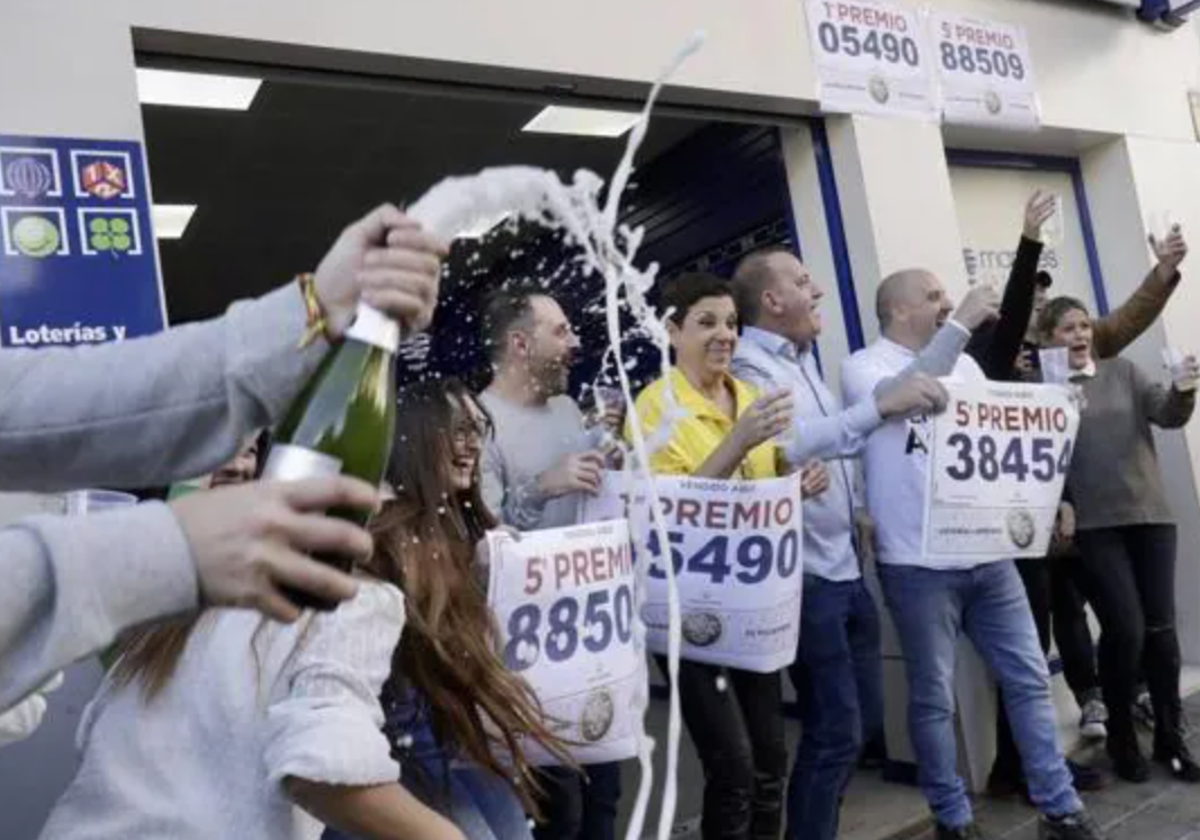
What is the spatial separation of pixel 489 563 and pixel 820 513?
61.0 inches

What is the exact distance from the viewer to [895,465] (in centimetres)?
402

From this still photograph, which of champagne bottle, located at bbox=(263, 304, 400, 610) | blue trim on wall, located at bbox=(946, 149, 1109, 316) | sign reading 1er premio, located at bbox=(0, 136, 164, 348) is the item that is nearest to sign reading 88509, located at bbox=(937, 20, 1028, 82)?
blue trim on wall, located at bbox=(946, 149, 1109, 316)

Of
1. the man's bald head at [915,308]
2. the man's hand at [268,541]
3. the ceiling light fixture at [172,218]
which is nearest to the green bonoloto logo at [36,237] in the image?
the man's hand at [268,541]

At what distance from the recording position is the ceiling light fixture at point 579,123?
6.28m

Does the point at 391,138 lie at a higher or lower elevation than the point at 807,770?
higher

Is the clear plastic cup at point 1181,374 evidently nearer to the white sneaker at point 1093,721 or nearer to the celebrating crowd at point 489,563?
the celebrating crowd at point 489,563

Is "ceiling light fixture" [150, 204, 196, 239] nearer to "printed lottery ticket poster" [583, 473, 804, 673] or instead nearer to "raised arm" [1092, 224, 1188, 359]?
"printed lottery ticket poster" [583, 473, 804, 673]

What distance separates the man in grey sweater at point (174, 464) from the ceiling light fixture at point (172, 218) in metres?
6.24

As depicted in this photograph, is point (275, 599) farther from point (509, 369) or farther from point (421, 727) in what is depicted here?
point (509, 369)

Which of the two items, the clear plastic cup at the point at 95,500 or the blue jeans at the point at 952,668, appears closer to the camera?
the clear plastic cup at the point at 95,500

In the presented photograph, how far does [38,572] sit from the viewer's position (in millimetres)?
879

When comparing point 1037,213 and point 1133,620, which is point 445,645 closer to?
point 1037,213

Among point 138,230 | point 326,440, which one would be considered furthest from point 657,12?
point 326,440

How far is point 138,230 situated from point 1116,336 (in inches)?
162
